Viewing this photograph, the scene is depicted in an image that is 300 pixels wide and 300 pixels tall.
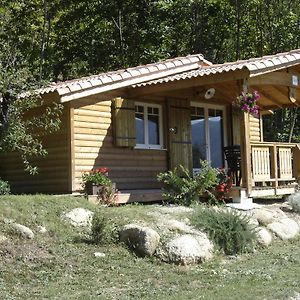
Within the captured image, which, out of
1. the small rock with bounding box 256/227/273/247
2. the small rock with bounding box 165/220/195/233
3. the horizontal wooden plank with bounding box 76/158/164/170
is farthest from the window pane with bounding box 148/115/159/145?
the small rock with bounding box 165/220/195/233

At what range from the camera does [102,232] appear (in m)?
8.40

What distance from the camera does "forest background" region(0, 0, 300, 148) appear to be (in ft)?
80.2

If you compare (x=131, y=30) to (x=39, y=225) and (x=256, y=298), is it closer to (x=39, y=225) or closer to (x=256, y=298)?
(x=39, y=225)

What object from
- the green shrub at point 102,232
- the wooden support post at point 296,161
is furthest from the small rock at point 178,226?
the wooden support post at point 296,161

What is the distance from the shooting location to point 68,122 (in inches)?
484

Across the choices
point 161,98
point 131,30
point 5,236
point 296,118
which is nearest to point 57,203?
point 5,236

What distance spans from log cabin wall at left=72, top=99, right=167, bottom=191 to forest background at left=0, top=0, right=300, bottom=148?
10.8 metres

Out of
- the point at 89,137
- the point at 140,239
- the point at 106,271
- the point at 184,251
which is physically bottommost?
the point at 106,271

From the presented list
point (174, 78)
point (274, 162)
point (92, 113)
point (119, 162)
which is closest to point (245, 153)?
point (274, 162)

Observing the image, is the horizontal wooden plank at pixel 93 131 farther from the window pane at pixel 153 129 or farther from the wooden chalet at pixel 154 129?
the window pane at pixel 153 129

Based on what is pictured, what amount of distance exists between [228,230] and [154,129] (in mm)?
5563

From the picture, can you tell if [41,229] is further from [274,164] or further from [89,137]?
[274,164]

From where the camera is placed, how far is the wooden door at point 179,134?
47.2ft

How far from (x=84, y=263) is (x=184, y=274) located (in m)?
1.39
